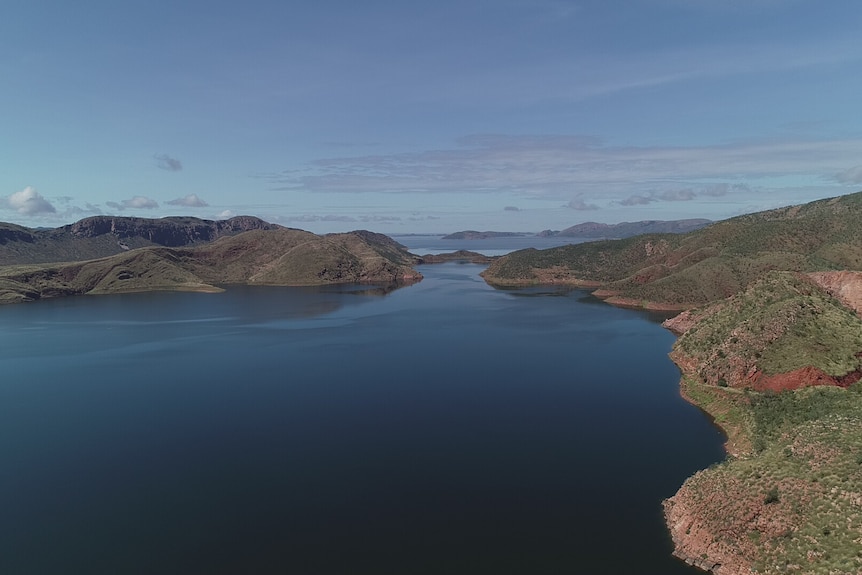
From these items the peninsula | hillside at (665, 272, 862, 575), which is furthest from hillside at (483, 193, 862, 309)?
hillside at (665, 272, 862, 575)

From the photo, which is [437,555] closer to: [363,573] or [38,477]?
[363,573]

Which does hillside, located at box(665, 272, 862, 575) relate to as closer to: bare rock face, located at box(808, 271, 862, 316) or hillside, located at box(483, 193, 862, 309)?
bare rock face, located at box(808, 271, 862, 316)

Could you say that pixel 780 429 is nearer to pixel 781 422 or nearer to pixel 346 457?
pixel 781 422

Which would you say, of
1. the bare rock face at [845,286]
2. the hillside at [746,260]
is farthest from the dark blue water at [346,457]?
the hillside at [746,260]

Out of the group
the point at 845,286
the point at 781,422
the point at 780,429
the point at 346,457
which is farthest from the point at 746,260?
the point at 346,457

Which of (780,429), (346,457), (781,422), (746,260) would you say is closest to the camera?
(780,429)

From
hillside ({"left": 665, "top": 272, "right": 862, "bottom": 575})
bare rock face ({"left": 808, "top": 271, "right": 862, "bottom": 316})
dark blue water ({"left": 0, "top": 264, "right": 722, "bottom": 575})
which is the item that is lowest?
dark blue water ({"left": 0, "top": 264, "right": 722, "bottom": 575})

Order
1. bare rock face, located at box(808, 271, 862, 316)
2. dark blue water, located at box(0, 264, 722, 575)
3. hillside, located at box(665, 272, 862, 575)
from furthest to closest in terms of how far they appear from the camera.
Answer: bare rock face, located at box(808, 271, 862, 316)
dark blue water, located at box(0, 264, 722, 575)
hillside, located at box(665, 272, 862, 575)

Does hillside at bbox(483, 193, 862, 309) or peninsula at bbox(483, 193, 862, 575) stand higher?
hillside at bbox(483, 193, 862, 309)

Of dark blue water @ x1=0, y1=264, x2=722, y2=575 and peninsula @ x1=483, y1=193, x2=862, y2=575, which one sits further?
Result: dark blue water @ x1=0, y1=264, x2=722, y2=575
